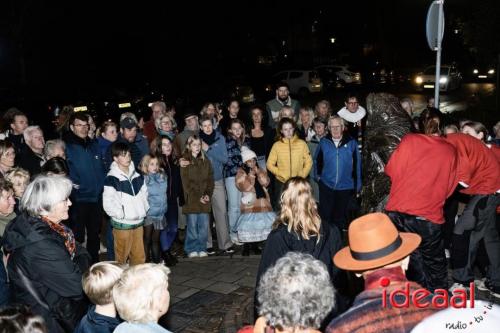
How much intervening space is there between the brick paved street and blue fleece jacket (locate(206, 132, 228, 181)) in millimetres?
1305

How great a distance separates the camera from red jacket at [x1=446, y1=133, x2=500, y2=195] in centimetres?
552

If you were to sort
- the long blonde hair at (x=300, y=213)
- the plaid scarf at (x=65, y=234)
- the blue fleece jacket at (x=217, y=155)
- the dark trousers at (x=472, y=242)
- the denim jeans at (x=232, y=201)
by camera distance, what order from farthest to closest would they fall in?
the denim jeans at (x=232, y=201), the blue fleece jacket at (x=217, y=155), the dark trousers at (x=472, y=242), the long blonde hair at (x=300, y=213), the plaid scarf at (x=65, y=234)

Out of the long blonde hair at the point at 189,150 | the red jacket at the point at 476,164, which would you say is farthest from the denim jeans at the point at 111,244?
the red jacket at the point at 476,164

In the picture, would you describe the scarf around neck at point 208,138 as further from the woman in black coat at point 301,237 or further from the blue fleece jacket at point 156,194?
the woman in black coat at point 301,237

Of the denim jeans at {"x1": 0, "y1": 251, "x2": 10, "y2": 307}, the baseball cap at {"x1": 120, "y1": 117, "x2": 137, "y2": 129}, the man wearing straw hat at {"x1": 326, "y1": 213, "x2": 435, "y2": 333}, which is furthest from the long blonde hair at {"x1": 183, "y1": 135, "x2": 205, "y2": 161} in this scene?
the man wearing straw hat at {"x1": 326, "y1": 213, "x2": 435, "y2": 333}

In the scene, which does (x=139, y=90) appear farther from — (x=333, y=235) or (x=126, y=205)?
(x=333, y=235)

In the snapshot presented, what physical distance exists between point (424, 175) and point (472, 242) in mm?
1480

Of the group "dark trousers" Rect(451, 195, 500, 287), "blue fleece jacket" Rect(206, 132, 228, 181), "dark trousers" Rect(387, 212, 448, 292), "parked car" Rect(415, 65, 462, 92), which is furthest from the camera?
"parked car" Rect(415, 65, 462, 92)

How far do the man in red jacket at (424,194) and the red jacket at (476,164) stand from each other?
0.41m

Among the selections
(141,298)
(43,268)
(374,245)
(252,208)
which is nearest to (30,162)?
(252,208)

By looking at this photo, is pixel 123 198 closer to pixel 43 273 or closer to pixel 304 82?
pixel 43 273

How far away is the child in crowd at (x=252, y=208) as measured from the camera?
736 centimetres

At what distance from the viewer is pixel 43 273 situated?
3.70m

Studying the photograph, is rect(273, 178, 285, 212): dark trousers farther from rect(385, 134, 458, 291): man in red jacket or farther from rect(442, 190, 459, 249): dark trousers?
rect(385, 134, 458, 291): man in red jacket
